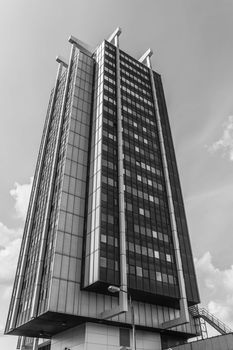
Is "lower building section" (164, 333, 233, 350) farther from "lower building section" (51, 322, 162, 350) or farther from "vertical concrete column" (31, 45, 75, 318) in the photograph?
"vertical concrete column" (31, 45, 75, 318)

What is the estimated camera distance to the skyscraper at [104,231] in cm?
4528

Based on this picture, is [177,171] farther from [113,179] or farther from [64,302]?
[64,302]

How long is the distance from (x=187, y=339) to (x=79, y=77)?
5838cm

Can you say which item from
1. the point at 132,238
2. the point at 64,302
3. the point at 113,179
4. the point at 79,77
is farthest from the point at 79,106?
the point at 64,302

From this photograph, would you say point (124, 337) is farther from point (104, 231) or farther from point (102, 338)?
point (104, 231)

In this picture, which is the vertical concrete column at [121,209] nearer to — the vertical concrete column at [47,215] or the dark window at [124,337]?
the dark window at [124,337]

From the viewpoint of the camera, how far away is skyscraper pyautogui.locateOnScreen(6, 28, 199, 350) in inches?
1783

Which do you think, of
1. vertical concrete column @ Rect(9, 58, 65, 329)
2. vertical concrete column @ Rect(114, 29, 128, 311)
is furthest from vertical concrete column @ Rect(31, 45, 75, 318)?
vertical concrete column @ Rect(114, 29, 128, 311)

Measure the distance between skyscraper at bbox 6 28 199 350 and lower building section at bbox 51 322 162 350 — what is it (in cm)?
14

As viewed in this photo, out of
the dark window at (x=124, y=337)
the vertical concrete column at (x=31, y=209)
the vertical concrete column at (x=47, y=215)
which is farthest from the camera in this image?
the vertical concrete column at (x=31, y=209)

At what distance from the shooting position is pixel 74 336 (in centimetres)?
4681

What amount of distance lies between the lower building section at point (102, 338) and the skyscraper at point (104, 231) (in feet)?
0.47

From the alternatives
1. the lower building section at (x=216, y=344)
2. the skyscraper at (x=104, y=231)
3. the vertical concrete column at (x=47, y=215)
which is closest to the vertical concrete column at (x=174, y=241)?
the skyscraper at (x=104, y=231)

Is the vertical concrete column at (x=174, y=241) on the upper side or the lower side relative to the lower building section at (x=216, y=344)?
upper
